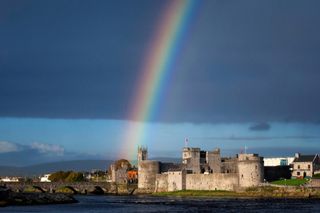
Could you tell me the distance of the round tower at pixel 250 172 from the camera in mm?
103000

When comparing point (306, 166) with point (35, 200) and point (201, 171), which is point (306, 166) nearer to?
point (201, 171)

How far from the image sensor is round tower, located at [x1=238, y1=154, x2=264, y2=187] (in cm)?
10300

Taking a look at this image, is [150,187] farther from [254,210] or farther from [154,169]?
[254,210]

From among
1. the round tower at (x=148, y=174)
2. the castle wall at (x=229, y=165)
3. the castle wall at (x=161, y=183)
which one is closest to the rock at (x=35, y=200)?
the castle wall at (x=161, y=183)

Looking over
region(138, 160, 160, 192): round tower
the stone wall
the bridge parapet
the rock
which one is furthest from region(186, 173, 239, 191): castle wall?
the bridge parapet

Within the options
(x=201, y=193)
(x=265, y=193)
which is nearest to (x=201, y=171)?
(x=201, y=193)

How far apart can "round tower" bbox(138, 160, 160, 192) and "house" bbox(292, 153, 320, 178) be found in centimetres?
2401

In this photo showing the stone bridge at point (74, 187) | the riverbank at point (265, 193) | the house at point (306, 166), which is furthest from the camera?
the stone bridge at point (74, 187)

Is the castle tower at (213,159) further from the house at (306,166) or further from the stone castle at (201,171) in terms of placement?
the house at (306,166)

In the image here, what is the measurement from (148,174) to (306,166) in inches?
1080

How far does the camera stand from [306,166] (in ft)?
396

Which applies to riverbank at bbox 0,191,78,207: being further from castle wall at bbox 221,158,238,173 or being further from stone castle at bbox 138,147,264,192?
castle wall at bbox 221,158,238,173

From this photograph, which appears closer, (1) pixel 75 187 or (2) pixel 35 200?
(2) pixel 35 200

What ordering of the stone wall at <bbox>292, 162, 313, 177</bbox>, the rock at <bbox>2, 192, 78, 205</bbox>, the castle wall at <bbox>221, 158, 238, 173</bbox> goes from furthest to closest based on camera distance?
the castle wall at <bbox>221, 158, 238, 173</bbox> < the stone wall at <bbox>292, 162, 313, 177</bbox> < the rock at <bbox>2, 192, 78, 205</bbox>
